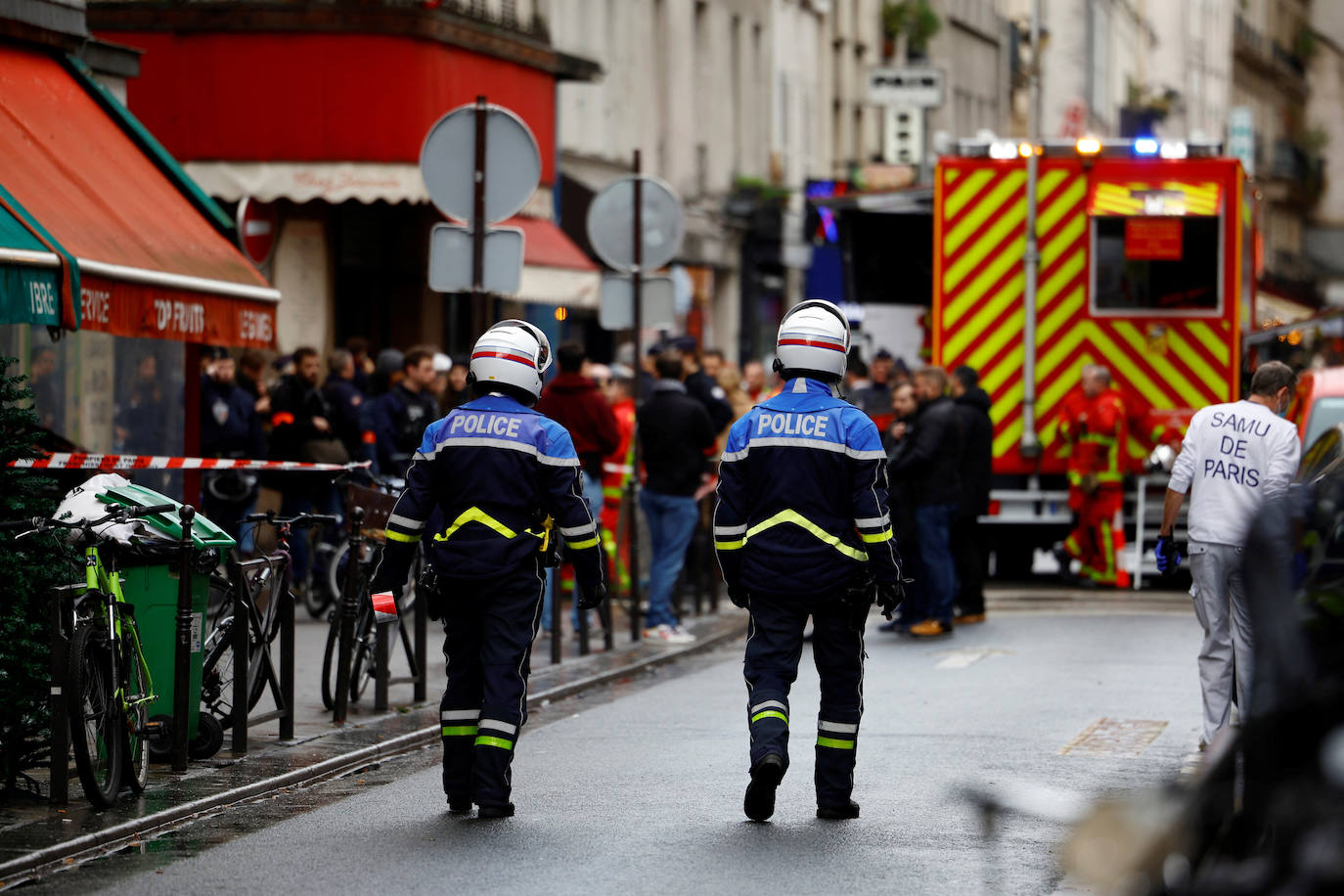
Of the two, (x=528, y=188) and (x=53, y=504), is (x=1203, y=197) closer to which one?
(x=528, y=188)

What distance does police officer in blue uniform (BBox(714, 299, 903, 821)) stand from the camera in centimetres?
843

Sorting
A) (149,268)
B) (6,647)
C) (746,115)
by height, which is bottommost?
(6,647)

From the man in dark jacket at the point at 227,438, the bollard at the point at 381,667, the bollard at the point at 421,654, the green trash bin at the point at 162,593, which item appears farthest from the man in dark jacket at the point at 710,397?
the green trash bin at the point at 162,593

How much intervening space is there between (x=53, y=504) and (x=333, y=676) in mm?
3582

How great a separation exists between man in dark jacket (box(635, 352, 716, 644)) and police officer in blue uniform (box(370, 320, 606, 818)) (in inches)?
258

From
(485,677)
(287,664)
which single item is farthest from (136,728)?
(287,664)

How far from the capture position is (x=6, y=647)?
832 centimetres

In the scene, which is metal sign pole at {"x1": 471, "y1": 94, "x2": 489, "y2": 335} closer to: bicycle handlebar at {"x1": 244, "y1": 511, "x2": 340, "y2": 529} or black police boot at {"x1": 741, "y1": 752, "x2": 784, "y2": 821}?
bicycle handlebar at {"x1": 244, "y1": 511, "x2": 340, "y2": 529}

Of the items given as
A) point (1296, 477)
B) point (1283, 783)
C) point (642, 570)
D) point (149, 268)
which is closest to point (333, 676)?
point (149, 268)

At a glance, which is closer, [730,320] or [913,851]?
[913,851]

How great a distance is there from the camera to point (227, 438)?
16.0 m

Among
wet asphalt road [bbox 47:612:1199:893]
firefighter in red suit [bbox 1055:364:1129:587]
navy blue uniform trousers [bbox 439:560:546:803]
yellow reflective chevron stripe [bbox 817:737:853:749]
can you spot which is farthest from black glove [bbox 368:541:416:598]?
firefighter in red suit [bbox 1055:364:1129:587]

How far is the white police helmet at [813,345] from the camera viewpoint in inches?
343

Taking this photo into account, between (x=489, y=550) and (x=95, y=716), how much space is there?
1480 millimetres
